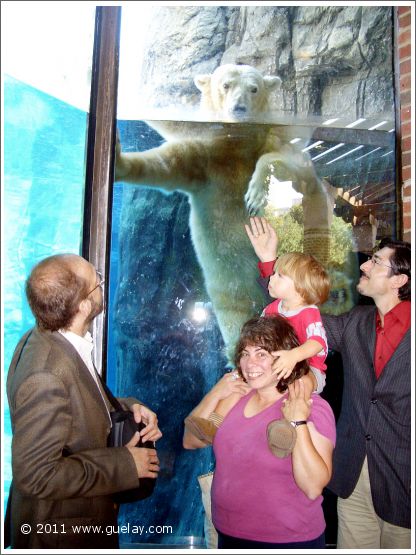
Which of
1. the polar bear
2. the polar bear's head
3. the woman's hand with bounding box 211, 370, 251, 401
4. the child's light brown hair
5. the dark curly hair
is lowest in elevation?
the woman's hand with bounding box 211, 370, 251, 401

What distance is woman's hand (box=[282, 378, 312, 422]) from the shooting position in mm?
2109

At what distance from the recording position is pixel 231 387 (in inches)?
95.2

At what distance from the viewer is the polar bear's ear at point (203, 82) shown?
2963 mm

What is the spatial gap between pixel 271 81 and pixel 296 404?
1932 millimetres

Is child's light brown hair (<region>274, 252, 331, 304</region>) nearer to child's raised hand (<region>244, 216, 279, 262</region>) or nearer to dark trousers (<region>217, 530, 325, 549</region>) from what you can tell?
child's raised hand (<region>244, 216, 279, 262</region>)

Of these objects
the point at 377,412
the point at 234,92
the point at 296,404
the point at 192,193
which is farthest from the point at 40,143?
the point at 377,412

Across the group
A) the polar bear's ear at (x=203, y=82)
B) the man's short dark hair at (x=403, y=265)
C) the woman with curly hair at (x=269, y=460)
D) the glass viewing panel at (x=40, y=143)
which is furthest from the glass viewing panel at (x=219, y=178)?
the woman with curly hair at (x=269, y=460)

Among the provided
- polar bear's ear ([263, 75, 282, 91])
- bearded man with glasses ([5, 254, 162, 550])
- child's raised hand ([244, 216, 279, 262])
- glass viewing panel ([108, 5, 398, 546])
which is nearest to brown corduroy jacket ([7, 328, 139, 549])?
bearded man with glasses ([5, 254, 162, 550])

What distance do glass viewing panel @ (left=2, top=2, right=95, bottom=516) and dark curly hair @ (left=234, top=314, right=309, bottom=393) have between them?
1130 mm

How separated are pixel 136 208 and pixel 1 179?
0.74 metres

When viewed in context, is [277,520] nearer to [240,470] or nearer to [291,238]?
[240,470]

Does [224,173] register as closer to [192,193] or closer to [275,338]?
[192,193]

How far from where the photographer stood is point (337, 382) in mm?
2625

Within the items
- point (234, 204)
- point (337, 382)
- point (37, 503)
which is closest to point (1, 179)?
point (234, 204)
